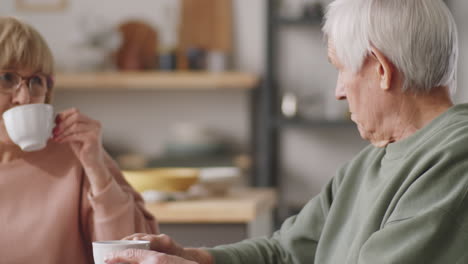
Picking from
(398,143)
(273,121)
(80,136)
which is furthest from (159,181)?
(273,121)

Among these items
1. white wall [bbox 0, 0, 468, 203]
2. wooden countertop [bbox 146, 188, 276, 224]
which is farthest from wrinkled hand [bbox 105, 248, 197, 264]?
white wall [bbox 0, 0, 468, 203]

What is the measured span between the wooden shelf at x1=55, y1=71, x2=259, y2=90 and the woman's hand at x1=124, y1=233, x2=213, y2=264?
301cm

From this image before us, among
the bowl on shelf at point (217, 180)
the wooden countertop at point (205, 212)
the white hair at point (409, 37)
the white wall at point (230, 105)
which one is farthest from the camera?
the white wall at point (230, 105)

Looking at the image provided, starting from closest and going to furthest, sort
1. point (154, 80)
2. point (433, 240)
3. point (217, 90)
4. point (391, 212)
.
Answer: point (433, 240)
point (391, 212)
point (154, 80)
point (217, 90)

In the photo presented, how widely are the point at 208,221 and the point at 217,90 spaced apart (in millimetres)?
2258

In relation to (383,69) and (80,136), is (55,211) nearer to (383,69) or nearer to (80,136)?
(80,136)

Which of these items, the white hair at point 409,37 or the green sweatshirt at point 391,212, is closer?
the green sweatshirt at point 391,212

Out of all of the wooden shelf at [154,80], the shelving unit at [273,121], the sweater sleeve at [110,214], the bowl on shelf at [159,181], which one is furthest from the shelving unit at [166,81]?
the sweater sleeve at [110,214]

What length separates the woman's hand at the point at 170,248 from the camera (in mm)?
1291

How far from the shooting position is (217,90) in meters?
4.67

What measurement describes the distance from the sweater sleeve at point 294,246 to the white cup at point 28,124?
1.34ft

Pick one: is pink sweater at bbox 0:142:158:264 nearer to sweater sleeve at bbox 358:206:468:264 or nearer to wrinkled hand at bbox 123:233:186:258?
wrinkled hand at bbox 123:233:186:258

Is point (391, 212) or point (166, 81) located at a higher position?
point (391, 212)

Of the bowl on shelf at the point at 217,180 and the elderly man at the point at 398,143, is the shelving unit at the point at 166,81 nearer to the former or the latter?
the bowl on shelf at the point at 217,180
